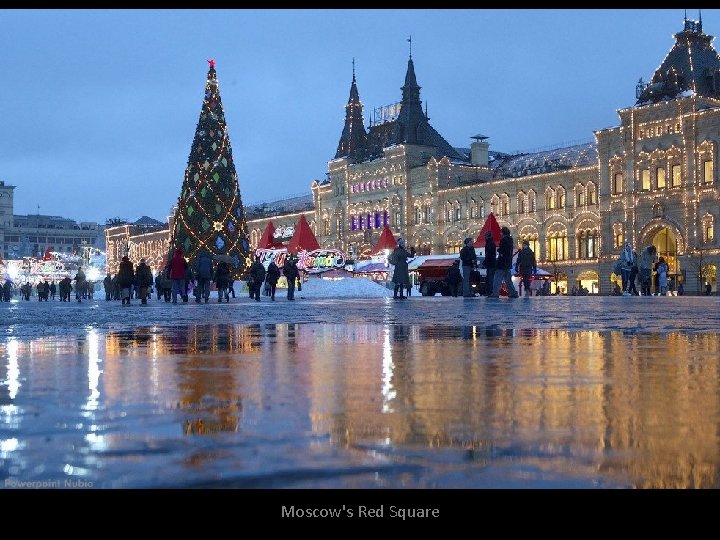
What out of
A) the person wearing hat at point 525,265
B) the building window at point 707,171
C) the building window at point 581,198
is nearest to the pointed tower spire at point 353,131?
the building window at point 581,198

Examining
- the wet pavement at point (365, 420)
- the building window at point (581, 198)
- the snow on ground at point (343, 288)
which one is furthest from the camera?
the building window at point (581, 198)

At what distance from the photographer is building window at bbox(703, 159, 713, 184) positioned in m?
51.5

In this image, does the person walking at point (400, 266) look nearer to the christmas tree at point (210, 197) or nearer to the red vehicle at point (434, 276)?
the christmas tree at point (210, 197)

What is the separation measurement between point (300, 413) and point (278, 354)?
2.29 metres

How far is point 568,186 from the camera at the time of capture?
197 feet

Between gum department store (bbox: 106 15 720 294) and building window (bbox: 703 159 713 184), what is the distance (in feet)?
0.18

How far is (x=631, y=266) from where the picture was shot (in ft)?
88.4

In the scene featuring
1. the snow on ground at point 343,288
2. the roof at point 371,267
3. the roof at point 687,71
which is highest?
the roof at point 687,71

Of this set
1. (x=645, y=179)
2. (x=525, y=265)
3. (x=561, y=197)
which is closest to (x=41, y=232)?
(x=561, y=197)

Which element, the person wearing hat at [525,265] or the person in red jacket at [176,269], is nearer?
the person wearing hat at [525,265]

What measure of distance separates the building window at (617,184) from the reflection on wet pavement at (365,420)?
176 feet

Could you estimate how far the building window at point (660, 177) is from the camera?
53.9 metres

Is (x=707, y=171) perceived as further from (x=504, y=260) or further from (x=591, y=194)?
(x=504, y=260)
